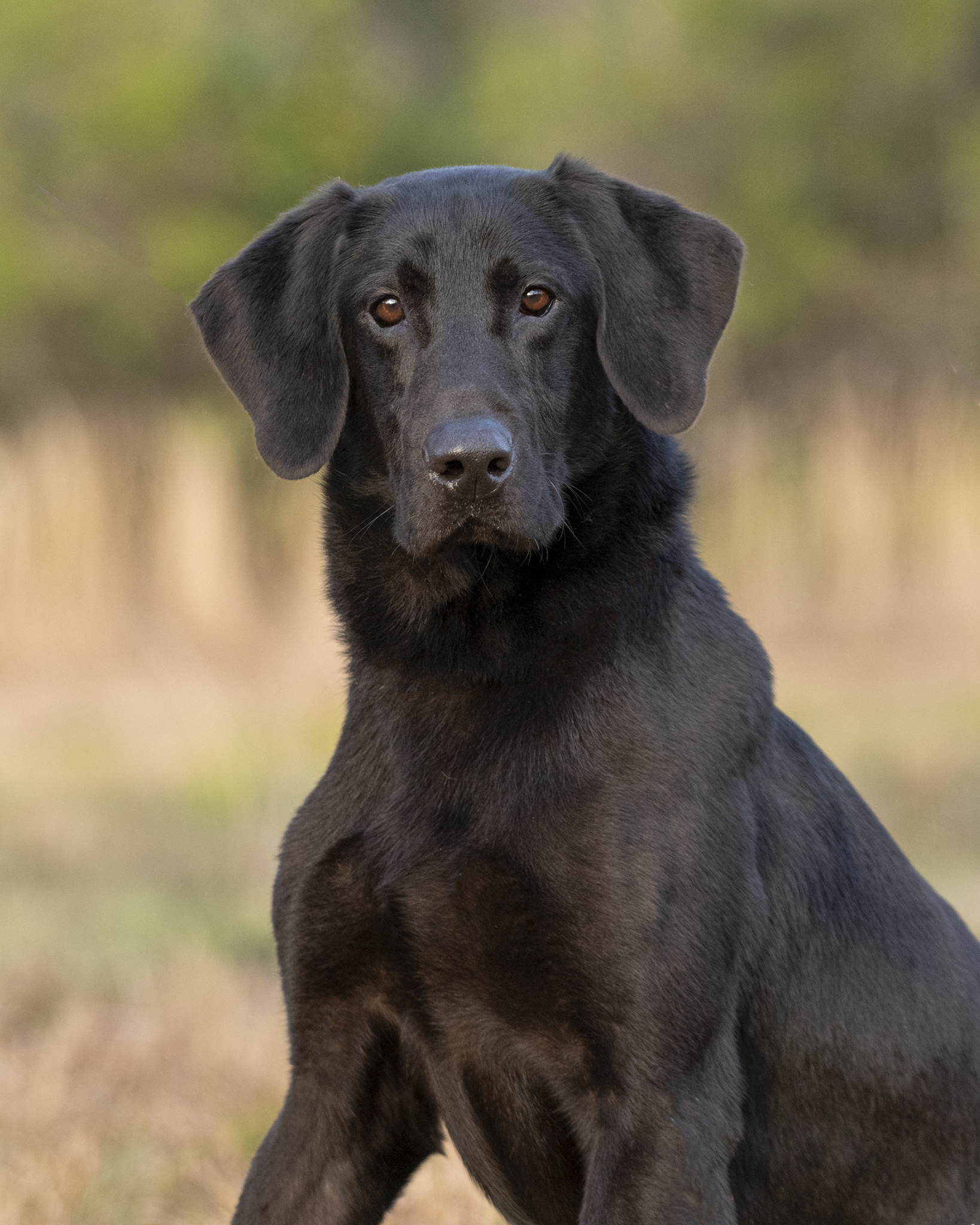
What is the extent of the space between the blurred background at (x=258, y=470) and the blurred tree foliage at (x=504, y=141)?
4 centimetres

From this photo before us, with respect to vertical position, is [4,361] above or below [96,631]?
above

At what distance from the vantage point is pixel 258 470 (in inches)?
460

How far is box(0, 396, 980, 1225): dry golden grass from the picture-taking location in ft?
13.3

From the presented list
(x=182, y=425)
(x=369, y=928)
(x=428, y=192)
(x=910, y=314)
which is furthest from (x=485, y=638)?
(x=910, y=314)

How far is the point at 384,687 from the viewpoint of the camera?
2.70m

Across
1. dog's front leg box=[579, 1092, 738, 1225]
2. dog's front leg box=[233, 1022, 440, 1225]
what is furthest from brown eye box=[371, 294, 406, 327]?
dog's front leg box=[579, 1092, 738, 1225]

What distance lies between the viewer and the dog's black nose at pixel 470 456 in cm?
241

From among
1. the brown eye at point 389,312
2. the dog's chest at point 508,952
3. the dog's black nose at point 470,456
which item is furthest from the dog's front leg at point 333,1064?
Answer: the brown eye at point 389,312

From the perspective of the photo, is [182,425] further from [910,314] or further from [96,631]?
[910,314]

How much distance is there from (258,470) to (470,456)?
9458 mm

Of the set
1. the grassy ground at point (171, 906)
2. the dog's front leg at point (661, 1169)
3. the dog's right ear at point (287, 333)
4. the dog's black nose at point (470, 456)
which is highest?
the dog's right ear at point (287, 333)

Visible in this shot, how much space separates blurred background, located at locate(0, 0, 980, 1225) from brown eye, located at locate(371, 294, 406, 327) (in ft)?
1.86

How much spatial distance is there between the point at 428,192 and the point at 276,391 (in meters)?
0.44

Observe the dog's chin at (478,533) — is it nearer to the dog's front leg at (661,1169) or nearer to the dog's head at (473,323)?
the dog's head at (473,323)
